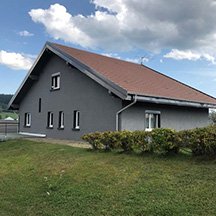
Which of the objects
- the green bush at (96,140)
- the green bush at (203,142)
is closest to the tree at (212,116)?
the green bush at (96,140)

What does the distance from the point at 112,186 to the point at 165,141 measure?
2416 mm

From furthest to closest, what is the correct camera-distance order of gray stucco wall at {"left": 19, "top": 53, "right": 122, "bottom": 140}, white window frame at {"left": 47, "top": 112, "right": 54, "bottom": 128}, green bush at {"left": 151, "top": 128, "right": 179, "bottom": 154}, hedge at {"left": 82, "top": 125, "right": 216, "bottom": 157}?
white window frame at {"left": 47, "top": 112, "right": 54, "bottom": 128} < gray stucco wall at {"left": 19, "top": 53, "right": 122, "bottom": 140} < green bush at {"left": 151, "top": 128, "right": 179, "bottom": 154} < hedge at {"left": 82, "top": 125, "right": 216, "bottom": 157}

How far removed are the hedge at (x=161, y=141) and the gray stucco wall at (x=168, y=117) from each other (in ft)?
14.6

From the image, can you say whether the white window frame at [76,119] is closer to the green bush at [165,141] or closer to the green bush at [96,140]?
the green bush at [96,140]

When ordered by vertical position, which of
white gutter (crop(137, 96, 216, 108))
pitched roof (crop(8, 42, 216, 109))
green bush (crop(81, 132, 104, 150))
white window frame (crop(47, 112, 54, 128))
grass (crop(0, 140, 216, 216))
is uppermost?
pitched roof (crop(8, 42, 216, 109))

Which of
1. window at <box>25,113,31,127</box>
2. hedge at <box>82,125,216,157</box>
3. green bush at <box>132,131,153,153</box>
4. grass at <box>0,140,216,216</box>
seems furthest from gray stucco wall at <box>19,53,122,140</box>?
grass at <box>0,140,216,216</box>

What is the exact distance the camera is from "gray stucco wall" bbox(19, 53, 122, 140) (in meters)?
15.7

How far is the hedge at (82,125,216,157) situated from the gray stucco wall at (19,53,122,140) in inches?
181

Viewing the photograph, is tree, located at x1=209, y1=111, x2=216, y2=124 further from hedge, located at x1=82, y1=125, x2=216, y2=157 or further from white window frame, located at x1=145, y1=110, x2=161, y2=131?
hedge, located at x1=82, y1=125, x2=216, y2=157

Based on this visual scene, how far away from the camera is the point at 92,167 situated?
838 centimetres

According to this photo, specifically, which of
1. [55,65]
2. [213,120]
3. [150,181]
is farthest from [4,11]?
[213,120]

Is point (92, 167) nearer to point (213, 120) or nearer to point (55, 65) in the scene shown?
point (55, 65)

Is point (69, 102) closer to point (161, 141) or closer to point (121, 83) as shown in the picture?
point (121, 83)

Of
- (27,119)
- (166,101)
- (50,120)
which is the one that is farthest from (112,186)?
(27,119)
